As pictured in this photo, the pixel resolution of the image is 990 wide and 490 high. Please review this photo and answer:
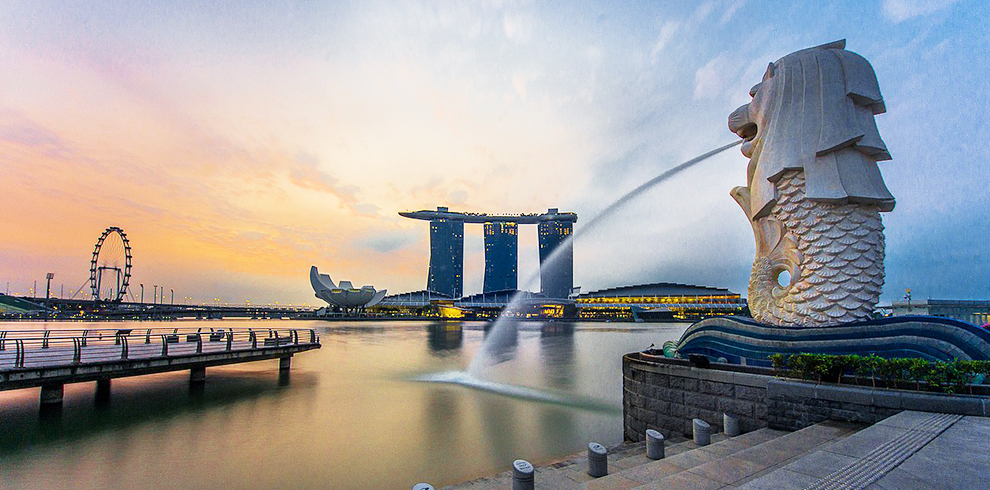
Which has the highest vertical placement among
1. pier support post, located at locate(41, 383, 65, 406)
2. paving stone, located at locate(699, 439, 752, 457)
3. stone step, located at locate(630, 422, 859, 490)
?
stone step, located at locate(630, 422, 859, 490)

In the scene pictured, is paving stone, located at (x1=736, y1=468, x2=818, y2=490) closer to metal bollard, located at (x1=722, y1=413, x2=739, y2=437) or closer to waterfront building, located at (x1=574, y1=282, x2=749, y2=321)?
metal bollard, located at (x1=722, y1=413, x2=739, y2=437)

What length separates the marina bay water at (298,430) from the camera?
484 inches

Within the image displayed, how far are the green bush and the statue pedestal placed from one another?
137cm

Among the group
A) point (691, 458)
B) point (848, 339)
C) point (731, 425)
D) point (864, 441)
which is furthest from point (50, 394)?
point (848, 339)

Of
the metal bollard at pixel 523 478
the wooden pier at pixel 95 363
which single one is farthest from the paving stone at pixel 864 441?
the wooden pier at pixel 95 363

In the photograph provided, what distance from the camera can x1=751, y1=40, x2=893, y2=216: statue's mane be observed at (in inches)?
578

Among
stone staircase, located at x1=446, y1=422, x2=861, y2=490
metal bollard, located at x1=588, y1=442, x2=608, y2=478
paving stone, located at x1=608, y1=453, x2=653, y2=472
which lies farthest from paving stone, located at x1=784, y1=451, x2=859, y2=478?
paving stone, located at x1=608, y1=453, x2=653, y2=472

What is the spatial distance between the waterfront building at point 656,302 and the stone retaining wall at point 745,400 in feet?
438

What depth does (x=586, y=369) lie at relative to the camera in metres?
31.8

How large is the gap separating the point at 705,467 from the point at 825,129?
13.3m

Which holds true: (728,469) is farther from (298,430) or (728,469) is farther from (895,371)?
(298,430)

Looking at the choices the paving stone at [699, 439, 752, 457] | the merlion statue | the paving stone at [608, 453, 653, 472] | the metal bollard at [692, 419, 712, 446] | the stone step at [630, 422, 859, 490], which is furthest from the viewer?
the merlion statue

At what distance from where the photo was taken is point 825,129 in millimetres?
15109

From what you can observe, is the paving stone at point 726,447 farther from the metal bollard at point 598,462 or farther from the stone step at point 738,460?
the metal bollard at point 598,462
